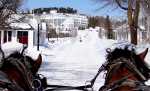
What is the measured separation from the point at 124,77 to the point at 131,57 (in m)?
0.24

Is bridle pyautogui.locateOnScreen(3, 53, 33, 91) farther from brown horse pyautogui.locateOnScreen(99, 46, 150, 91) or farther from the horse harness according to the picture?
brown horse pyautogui.locateOnScreen(99, 46, 150, 91)

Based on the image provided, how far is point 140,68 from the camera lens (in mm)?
Result: 3850

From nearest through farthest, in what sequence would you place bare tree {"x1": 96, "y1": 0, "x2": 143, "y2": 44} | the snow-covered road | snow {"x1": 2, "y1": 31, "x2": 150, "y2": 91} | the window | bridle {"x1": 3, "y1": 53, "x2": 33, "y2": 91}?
bridle {"x1": 3, "y1": 53, "x2": 33, "y2": 91}
snow {"x1": 2, "y1": 31, "x2": 150, "y2": 91}
the snow-covered road
bare tree {"x1": 96, "y1": 0, "x2": 143, "y2": 44}
the window

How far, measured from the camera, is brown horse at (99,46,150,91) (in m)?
3.62

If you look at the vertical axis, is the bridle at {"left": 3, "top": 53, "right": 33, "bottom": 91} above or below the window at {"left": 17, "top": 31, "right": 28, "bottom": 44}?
above

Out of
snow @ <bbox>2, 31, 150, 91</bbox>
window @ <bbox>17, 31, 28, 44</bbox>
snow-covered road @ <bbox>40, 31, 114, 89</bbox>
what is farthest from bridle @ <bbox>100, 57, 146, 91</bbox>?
window @ <bbox>17, 31, 28, 44</bbox>

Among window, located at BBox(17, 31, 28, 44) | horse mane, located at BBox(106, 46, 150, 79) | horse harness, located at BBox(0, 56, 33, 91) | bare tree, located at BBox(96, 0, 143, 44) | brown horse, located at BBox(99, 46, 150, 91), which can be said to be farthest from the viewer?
window, located at BBox(17, 31, 28, 44)

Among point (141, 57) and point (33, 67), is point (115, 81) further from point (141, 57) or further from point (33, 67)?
point (33, 67)

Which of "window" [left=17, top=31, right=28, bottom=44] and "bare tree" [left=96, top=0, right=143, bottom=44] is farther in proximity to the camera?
"window" [left=17, top=31, right=28, bottom=44]

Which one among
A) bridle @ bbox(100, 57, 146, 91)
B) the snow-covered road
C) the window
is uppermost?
bridle @ bbox(100, 57, 146, 91)

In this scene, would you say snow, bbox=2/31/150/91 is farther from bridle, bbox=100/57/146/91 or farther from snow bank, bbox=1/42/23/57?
bridle, bbox=100/57/146/91

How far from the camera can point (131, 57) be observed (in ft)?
12.7

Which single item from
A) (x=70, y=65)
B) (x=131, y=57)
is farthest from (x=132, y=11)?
(x=131, y=57)

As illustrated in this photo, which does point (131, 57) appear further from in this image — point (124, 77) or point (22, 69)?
point (22, 69)
